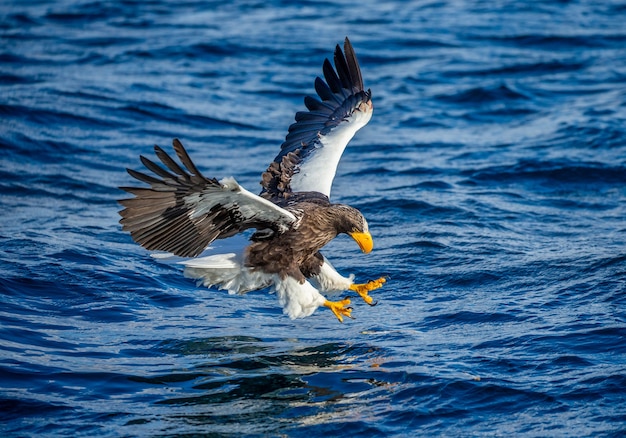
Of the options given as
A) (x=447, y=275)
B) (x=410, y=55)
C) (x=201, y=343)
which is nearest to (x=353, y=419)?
(x=201, y=343)

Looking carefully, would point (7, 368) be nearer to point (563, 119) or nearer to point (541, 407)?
point (541, 407)

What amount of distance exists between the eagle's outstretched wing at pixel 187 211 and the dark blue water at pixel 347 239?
2.90 feet

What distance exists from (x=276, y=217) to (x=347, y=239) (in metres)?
3.22

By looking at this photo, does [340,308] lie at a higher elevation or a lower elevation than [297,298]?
lower

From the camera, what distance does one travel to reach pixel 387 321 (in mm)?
7602

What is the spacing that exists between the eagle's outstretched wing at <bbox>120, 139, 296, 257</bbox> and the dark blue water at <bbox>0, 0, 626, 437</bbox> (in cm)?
88

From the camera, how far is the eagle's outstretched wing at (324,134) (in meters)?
Answer: 7.94

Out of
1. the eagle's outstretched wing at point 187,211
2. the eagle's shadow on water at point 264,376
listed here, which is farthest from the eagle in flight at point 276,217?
the eagle's shadow on water at point 264,376

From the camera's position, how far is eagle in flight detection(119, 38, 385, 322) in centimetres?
623

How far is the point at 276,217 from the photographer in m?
6.73

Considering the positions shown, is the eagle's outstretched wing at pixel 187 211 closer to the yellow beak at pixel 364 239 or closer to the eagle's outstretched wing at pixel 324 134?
the yellow beak at pixel 364 239

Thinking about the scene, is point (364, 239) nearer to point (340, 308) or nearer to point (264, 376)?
point (340, 308)

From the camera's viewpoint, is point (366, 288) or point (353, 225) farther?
point (366, 288)

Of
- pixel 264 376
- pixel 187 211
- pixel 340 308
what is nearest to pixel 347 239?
pixel 340 308
